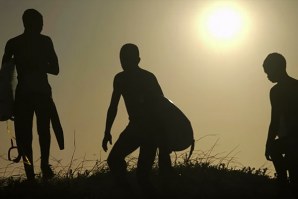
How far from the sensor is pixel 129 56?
738 centimetres

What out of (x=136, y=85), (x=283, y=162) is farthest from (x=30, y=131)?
(x=283, y=162)

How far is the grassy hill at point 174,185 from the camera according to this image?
8341 millimetres

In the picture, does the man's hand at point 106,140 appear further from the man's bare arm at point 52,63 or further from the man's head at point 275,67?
the man's head at point 275,67

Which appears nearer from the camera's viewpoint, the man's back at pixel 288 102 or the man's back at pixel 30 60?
the man's back at pixel 288 102

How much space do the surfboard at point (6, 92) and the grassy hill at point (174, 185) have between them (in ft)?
3.85

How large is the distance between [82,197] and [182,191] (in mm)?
1665

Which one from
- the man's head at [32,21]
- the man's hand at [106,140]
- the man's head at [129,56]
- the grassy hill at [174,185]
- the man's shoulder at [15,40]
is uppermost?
the man's head at [32,21]

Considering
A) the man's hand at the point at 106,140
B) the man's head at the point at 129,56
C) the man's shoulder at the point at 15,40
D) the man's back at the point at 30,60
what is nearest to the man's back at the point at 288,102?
the man's head at the point at 129,56

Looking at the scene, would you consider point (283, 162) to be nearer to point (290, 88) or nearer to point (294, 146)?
point (294, 146)

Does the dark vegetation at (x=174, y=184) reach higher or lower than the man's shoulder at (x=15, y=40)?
lower

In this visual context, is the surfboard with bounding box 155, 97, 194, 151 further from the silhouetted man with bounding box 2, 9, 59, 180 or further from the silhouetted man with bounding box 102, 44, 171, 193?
the silhouetted man with bounding box 2, 9, 59, 180

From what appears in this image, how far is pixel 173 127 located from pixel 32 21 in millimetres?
2910

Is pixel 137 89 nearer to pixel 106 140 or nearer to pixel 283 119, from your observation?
pixel 106 140

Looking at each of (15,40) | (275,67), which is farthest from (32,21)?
(275,67)
